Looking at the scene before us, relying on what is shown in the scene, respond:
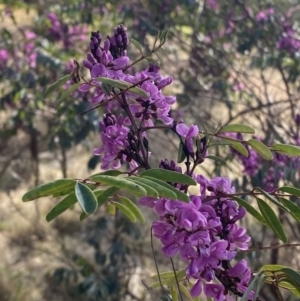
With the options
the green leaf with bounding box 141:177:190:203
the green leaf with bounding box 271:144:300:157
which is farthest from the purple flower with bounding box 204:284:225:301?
the green leaf with bounding box 271:144:300:157

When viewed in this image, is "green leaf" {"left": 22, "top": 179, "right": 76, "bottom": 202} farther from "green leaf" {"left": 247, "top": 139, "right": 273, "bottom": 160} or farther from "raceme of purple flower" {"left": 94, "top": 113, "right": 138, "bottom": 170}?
"green leaf" {"left": 247, "top": 139, "right": 273, "bottom": 160}

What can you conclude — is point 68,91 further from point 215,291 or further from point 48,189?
point 215,291

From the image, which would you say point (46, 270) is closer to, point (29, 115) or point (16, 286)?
point (16, 286)

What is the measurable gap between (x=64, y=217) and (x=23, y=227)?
0.28m

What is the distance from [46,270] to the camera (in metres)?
3.40

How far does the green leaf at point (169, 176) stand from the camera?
0.69 meters

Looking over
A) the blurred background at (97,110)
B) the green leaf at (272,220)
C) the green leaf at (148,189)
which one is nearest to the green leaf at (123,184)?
the green leaf at (148,189)

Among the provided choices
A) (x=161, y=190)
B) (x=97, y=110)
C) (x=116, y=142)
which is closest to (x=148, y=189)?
(x=161, y=190)

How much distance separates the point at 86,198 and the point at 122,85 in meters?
0.15

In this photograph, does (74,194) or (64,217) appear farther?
(64,217)

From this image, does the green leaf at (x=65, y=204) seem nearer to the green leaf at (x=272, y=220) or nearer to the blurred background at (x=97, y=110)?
the green leaf at (x=272, y=220)

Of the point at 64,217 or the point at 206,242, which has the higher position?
the point at 206,242

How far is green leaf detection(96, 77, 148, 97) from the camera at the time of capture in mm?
726

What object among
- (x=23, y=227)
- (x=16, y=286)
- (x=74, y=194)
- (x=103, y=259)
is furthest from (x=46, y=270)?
(x=74, y=194)
